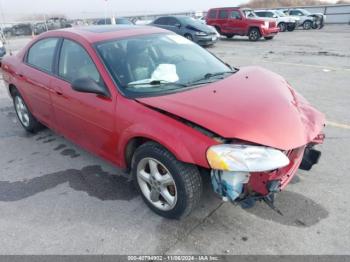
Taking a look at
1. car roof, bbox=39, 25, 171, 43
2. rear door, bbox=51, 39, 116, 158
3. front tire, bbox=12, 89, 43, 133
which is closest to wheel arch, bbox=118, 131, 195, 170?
rear door, bbox=51, 39, 116, 158

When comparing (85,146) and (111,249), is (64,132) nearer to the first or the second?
(85,146)

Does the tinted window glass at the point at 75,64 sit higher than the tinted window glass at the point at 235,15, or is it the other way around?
the tinted window glass at the point at 235,15

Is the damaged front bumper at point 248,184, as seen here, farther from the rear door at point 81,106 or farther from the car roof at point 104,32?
the car roof at point 104,32

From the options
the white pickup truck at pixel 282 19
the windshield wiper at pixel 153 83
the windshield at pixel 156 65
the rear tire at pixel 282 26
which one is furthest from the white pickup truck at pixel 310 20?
the windshield wiper at pixel 153 83

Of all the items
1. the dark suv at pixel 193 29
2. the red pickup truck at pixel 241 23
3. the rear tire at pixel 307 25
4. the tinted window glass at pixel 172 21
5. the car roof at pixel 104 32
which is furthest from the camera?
the rear tire at pixel 307 25

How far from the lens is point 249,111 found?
263 centimetres

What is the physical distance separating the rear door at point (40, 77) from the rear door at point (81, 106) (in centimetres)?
21

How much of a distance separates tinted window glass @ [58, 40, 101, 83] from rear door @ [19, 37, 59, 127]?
239mm

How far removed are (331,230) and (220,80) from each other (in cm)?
170

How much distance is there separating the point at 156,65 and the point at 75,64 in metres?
0.94

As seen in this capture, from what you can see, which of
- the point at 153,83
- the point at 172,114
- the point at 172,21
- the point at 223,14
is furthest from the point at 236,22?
the point at 172,114

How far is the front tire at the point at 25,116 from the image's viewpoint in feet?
16.0

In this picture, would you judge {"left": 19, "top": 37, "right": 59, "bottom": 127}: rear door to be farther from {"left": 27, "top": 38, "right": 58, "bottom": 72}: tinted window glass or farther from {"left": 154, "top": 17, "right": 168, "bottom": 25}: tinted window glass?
{"left": 154, "top": 17, "right": 168, "bottom": 25}: tinted window glass

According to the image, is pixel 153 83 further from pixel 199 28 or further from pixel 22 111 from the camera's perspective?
A: pixel 199 28
